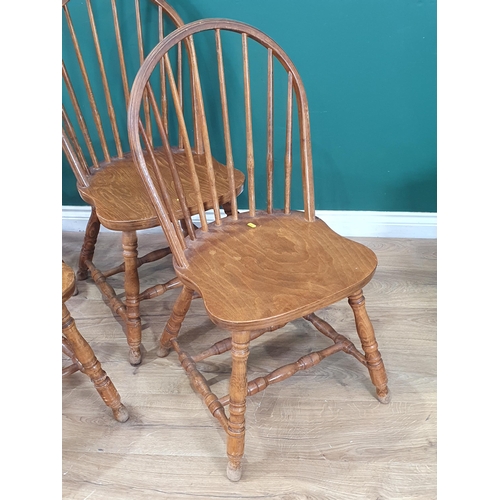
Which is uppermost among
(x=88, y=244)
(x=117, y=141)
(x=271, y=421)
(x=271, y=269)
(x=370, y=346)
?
(x=117, y=141)

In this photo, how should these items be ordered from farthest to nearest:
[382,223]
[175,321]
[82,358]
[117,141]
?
[382,223] → [117,141] → [175,321] → [82,358]

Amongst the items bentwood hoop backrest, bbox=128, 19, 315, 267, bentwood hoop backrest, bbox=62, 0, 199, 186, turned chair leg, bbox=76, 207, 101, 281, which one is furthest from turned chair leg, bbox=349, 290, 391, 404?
turned chair leg, bbox=76, 207, 101, 281

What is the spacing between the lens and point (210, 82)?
1.90 metres

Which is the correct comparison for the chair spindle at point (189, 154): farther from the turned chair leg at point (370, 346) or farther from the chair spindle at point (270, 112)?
the turned chair leg at point (370, 346)

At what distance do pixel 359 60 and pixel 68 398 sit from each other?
1.30 m

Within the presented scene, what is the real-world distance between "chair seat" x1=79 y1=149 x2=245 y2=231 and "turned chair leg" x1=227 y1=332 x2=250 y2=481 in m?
0.39

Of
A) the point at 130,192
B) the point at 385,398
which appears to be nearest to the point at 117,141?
the point at 130,192

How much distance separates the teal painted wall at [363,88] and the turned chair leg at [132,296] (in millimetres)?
729

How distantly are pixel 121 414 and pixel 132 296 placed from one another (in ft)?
1.01

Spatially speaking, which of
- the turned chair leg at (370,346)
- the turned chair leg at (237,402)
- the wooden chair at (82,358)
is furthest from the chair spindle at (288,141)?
the wooden chair at (82,358)

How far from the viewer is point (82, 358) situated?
4.40 ft

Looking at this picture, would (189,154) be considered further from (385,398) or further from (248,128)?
(385,398)
